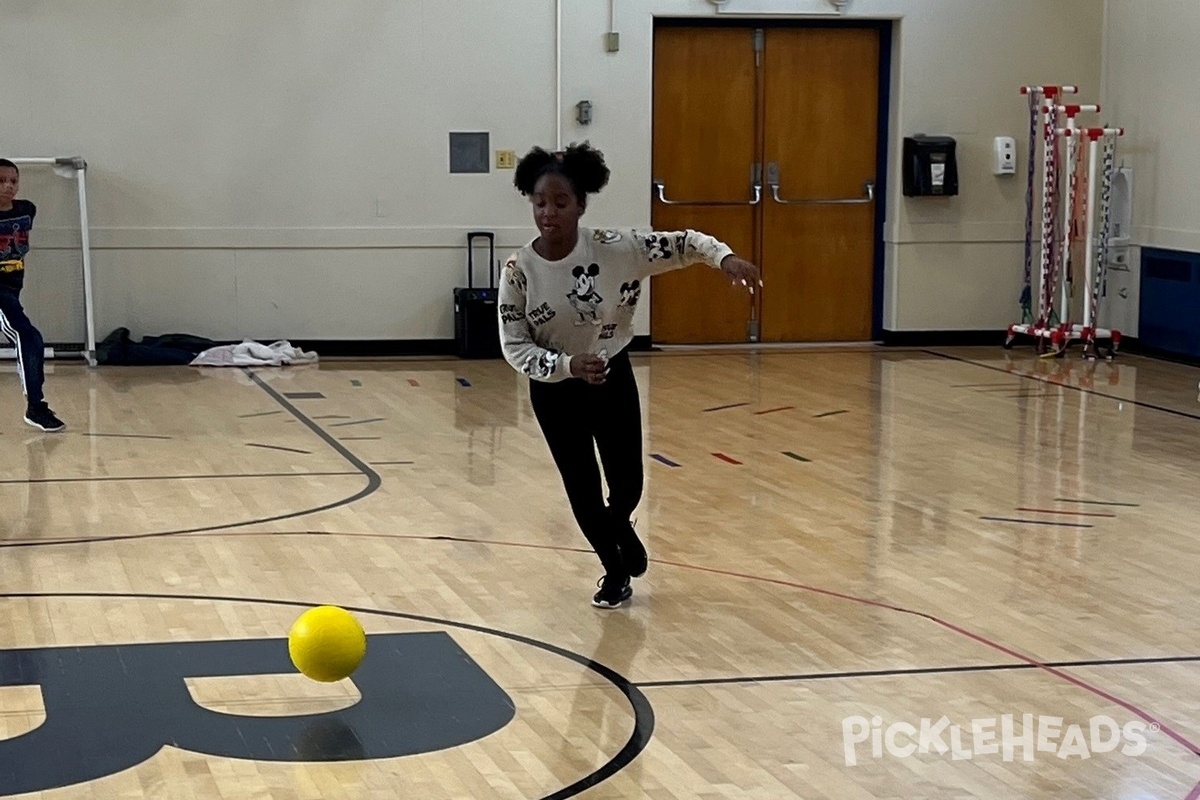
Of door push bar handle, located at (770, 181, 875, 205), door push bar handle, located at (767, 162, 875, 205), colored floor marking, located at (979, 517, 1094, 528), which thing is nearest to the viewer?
colored floor marking, located at (979, 517, 1094, 528)

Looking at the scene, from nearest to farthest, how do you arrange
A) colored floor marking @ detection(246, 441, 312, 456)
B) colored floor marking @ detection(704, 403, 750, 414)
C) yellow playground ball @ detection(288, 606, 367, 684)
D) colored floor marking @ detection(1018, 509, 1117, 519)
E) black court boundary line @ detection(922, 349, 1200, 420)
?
yellow playground ball @ detection(288, 606, 367, 684), colored floor marking @ detection(1018, 509, 1117, 519), colored floor marking @ detection(246, 441, 312, 456), black court boundary line @ detection(922, 349, 1200, 420), colored floor marking @ detection(704, 403, 750, 414)

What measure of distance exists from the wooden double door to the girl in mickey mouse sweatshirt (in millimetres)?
8094

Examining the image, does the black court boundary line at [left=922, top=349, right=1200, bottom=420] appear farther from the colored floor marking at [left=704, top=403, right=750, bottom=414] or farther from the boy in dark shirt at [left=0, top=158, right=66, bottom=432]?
the boy in dark shirt at [left=0, top=158, right=66, bottom=432]

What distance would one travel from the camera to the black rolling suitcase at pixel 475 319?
41.9 feet

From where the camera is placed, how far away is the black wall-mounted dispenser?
13531mm

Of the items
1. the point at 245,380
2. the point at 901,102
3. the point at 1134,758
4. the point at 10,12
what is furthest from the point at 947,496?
the point at 10,12

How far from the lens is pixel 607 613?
18.3ft

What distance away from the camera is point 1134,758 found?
13.6 feet

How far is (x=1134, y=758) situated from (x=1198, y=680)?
0.79 meters

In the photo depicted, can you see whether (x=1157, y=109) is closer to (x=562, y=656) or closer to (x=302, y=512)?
(x=302, y=512)

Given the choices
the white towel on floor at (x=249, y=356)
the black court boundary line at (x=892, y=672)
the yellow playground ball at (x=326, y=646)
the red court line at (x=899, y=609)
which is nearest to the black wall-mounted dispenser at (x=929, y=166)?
the white towel on floor at (x=249, y=356)

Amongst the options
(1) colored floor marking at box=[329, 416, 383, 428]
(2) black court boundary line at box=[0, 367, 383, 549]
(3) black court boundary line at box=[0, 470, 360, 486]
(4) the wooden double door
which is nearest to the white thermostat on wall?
(4) the wooden double door

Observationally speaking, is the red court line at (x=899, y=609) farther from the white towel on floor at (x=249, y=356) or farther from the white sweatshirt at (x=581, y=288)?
the white towel on floor at (x=249, y=356)

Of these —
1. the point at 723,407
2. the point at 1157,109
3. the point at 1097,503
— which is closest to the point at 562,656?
the point at 1097,503
